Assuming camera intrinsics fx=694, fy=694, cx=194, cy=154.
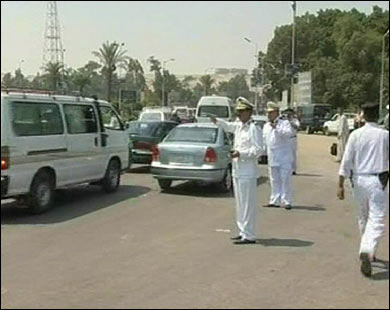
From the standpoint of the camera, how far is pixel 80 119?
11.5m

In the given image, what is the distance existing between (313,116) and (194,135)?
4002 cm

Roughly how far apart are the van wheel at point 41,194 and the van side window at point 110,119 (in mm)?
2746

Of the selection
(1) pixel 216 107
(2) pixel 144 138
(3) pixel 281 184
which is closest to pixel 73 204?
(3) pixel 281 184

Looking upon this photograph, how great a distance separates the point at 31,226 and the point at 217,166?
16.4 feet

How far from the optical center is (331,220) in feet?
34.6

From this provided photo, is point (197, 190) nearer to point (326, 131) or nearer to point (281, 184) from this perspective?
point (281, 184)

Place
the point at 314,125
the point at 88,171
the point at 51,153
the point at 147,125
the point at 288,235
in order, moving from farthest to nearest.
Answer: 1. the point at 314,125
2. the point at 147,125
3. the point at 88,171
4. the point at 51,153
5. the point at 288,235

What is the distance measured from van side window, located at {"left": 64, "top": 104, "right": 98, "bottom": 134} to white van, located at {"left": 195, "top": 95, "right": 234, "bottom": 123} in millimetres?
18883

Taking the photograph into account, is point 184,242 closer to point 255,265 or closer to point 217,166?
point 255,265

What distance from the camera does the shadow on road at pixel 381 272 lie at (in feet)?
21.8

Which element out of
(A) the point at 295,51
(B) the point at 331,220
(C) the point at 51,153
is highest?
(A) the point at 295,51

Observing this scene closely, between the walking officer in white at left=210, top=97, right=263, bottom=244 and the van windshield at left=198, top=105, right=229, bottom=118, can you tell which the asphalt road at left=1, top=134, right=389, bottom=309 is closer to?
the walking officer in white at left=210, top=97, right=263, bottom=244

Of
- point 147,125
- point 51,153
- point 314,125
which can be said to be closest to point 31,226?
point 51,153

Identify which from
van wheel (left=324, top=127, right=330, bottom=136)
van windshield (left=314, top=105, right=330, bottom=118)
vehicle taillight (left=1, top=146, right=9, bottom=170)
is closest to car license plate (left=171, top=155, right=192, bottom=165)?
vehicle taillight (left=1, top=146, right=9, bottom=170)
